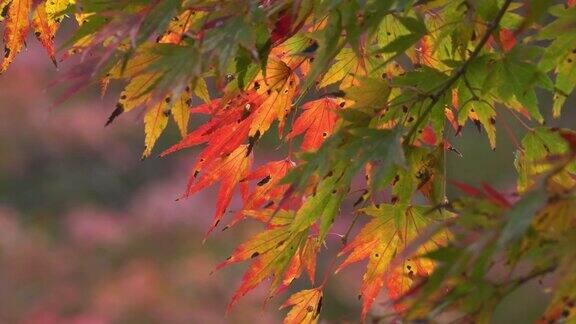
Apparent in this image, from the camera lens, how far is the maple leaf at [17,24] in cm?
95

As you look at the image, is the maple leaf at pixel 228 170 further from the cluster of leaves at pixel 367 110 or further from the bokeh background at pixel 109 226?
the bokeh background at pixel 109 226

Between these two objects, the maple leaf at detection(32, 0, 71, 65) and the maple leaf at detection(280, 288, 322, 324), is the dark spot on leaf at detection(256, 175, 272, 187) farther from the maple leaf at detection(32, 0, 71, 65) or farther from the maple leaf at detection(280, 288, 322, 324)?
the maple leaf at detection(32, 0, 71, 65)

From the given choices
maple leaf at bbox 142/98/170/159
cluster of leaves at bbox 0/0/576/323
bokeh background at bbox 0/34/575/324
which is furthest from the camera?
bokeh background at bbox 0/34/575/324

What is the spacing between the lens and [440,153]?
961 millimetres

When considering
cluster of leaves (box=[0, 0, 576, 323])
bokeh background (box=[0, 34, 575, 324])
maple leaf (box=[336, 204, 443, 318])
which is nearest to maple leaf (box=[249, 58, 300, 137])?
cluster of leaves (box=[0, 0, 576, 323])

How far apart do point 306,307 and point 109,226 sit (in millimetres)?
2982

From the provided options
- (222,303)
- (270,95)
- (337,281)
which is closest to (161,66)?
(270,95)

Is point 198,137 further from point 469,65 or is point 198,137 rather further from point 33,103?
point 33,103

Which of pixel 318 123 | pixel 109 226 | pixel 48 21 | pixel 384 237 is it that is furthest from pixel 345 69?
pixel 109 226

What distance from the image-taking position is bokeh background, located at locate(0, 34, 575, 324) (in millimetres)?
3553

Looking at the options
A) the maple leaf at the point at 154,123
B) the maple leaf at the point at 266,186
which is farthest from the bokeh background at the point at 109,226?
the maple leaf at the point at 154,123

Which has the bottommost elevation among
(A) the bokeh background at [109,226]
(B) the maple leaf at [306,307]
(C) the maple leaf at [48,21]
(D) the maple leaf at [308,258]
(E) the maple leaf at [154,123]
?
(A) the bokeh background at [109,226]

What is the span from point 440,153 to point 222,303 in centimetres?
264

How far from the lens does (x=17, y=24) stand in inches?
37.5
